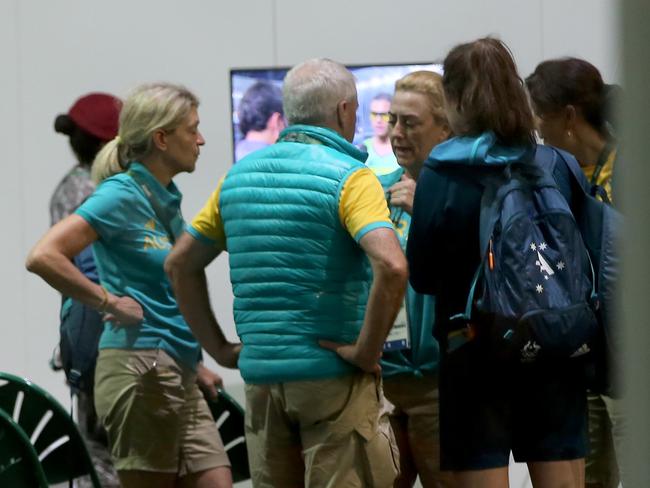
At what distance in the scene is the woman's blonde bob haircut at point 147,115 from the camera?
139 inches

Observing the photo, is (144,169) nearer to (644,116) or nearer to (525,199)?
(525,199)

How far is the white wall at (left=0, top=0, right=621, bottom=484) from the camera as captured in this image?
23.7ft

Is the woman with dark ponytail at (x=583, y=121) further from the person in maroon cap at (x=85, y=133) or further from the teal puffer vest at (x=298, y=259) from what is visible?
the person in maroon cap at (x=85, y=133)

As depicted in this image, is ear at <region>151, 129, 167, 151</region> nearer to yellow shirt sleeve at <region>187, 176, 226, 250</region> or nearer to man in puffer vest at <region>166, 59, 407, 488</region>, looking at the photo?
yellow shirt sleeve at <region>187, 176, 226, 250</region>

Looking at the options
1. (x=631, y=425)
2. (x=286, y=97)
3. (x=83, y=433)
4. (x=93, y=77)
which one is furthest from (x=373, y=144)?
(x=631, y=425)

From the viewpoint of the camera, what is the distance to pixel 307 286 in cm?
280

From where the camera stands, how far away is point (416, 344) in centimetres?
339

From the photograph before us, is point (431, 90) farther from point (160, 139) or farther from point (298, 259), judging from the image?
point (298, 259)

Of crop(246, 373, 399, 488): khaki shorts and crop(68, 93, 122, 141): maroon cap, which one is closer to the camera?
crop(246, 373, 399, 488): khaki shorts

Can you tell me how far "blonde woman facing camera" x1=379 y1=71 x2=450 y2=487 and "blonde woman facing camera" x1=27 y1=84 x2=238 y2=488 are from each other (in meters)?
0.58

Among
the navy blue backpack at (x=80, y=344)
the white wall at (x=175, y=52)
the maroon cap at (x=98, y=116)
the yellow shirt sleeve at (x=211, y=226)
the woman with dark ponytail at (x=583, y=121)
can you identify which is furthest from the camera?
the white wall at (x=175, y=52)

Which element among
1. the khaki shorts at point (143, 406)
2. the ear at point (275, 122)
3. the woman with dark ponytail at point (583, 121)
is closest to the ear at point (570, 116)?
the woman with dark ponytail at point (583, 121)

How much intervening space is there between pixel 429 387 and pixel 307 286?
2.45 ft

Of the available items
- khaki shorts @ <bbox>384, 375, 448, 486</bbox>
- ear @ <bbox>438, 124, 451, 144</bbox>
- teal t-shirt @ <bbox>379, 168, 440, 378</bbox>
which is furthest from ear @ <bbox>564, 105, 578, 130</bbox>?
khaki shorts @ <bbox>384, 375, 448, 486</bbox>
